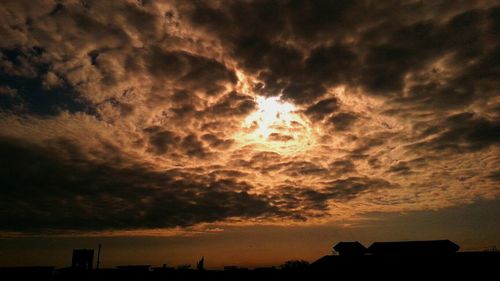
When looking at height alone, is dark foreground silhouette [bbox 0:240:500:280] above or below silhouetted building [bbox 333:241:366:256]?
below

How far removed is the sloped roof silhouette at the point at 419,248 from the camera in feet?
189

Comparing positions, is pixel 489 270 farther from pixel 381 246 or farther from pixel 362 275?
pixel 381 246

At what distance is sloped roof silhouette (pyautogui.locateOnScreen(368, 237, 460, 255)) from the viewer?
57719 millimetres

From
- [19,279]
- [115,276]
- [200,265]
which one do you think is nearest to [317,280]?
[115,276]

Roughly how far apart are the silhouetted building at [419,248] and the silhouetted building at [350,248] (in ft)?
8.61

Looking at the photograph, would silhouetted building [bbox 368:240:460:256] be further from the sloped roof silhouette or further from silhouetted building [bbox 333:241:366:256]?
silhouetted building [bbox 333:241:366:256]

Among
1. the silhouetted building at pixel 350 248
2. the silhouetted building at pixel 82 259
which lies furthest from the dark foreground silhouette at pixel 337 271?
the silhouetted building at pixel 350 248

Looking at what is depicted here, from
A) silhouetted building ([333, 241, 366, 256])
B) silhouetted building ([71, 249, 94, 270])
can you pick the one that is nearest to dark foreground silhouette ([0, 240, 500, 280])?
silhouetted building ([71, 249, 94, 270])

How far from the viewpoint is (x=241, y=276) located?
51.0 metres

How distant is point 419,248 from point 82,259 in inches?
2045

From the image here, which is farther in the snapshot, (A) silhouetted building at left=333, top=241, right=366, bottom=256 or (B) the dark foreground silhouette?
(A) silhouetted building at left=333, top=241, right=366, bottom=256

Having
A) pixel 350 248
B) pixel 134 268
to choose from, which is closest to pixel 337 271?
pixel 350 248

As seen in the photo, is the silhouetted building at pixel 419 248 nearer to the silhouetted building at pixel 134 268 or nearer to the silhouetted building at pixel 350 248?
the silhouetted building at pixel 350 248

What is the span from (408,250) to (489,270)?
1942cm
